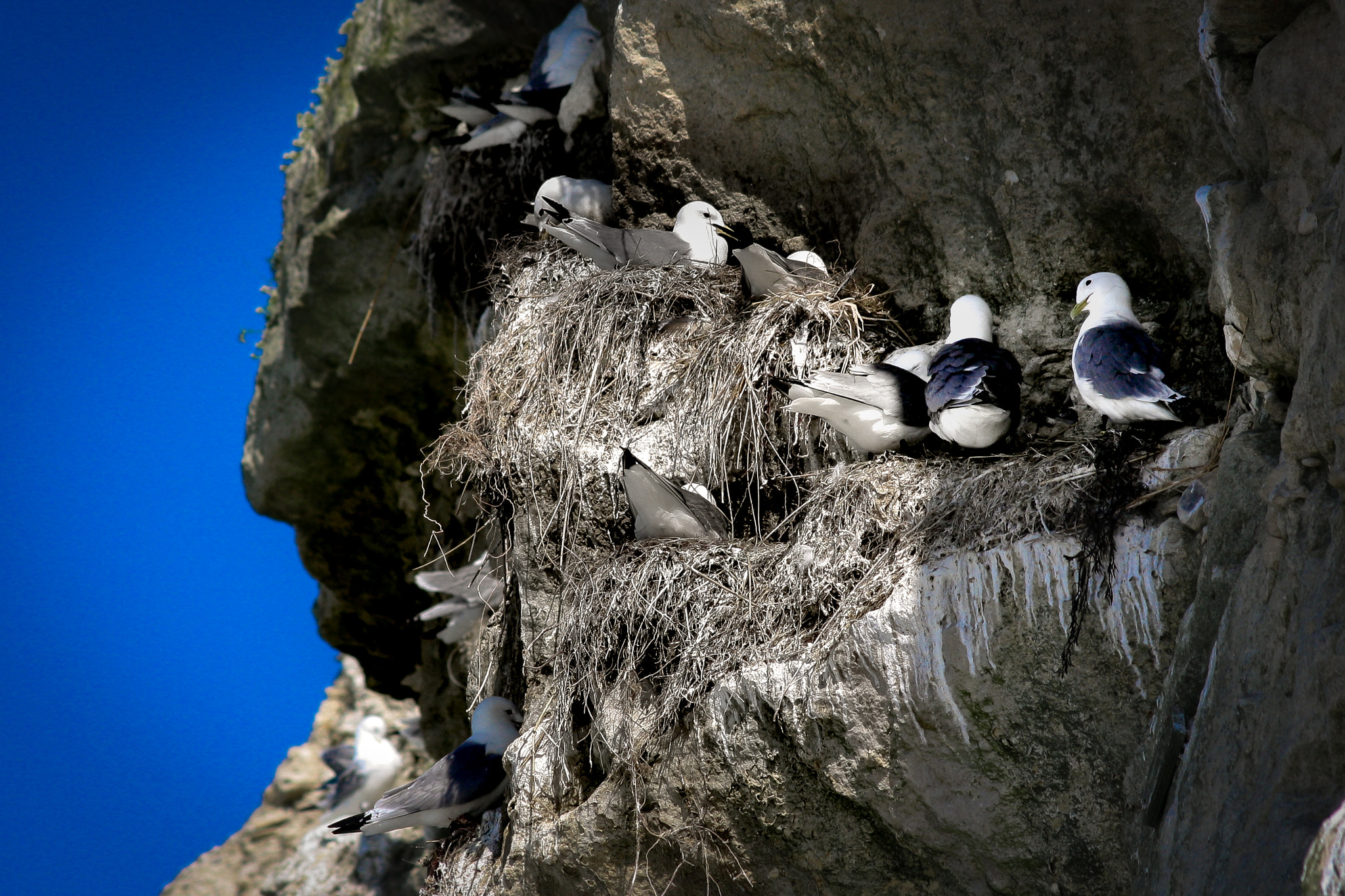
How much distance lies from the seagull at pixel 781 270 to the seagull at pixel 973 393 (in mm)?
884

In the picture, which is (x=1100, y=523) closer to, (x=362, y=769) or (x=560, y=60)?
(x=560, y=60)

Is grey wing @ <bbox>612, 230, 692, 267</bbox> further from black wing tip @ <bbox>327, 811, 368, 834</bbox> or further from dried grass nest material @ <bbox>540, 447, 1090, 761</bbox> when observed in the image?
black wing tip @ <bbox>327, 811, 368, 834</bbox>

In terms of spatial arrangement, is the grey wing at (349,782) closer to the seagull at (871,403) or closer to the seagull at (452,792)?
the seagull at (452,792)

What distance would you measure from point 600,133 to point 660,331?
54.5 inches

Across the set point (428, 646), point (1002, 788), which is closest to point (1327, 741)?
point (1002, 788)

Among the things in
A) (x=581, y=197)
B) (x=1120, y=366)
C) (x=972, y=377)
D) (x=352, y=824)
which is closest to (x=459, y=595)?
(x=352, y=824)

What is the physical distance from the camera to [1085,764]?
281 centimetres

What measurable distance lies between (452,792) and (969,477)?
2.44m

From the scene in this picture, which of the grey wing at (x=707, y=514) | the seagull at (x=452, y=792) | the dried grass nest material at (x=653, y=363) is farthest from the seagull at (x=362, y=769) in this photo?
the grey wing at (x=707, y=514)

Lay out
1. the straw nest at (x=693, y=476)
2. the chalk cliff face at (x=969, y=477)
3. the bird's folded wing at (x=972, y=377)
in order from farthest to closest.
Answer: the bird's folded wing at (x=972, y=377), the straw nest at (x=693, y=476), the chalk cliff face at (x=969, y=477)

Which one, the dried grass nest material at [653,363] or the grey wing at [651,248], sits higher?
the grey wing at [651,248]

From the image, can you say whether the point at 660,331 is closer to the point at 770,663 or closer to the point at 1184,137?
the point at 770,663

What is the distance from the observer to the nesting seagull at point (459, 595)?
5.41 m

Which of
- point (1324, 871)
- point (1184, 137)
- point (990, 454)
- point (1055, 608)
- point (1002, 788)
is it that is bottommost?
point (1002, 788)
